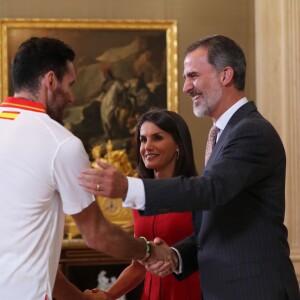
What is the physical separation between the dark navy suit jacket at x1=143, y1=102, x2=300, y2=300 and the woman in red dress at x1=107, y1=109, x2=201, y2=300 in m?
0.73

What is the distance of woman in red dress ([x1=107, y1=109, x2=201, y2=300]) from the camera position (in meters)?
3.99

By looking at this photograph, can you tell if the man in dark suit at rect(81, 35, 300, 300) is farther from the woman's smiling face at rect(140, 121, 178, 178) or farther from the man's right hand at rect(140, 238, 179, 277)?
the woman's smiling face at rect(140, 121, 178, 178)

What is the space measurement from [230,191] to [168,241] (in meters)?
1.15

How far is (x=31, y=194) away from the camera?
2.81 meters

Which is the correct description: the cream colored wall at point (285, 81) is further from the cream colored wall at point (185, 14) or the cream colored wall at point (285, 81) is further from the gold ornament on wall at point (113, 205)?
the gold ornament on wall at point (113, 205)

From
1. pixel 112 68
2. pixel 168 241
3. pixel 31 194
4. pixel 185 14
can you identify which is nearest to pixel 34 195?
pixel 31 194

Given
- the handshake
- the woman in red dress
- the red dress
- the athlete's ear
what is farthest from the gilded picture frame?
the athlete's ear

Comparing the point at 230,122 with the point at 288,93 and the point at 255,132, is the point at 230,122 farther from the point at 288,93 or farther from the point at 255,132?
the point at 288,93

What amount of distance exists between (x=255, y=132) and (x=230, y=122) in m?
0.25

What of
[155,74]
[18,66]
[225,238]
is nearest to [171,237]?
[225,238]

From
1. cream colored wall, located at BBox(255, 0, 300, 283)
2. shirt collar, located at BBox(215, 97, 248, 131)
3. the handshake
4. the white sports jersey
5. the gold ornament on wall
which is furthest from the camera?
the gold ornament on wall

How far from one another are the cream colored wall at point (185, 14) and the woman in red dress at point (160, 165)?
5.27m

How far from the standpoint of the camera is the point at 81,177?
9.18 ft

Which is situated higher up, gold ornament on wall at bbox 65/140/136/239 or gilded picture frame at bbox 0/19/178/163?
gilded picture frame at bbox 0/19/178/163
